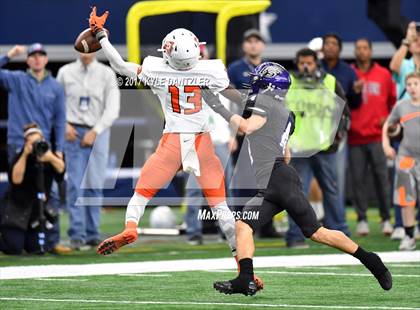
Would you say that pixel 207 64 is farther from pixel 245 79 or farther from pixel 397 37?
pixel 397 37

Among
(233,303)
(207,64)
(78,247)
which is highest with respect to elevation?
(207,64)

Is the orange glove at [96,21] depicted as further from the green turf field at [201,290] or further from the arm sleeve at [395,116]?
the arm sleeve at [395,116]

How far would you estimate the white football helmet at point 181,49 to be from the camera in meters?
9.34

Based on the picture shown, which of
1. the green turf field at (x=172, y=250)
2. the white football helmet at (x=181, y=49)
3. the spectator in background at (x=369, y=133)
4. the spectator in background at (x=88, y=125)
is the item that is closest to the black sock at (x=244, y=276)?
the white football helmet at (x=181, y=49)

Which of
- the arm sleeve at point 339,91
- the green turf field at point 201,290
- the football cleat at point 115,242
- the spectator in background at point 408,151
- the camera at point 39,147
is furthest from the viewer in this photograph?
the arm sleeve at point 339,91

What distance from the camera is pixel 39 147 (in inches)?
471

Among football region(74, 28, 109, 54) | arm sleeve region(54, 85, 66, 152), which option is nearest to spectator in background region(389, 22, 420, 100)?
arm sleeve region(54, 85, 66, 152)

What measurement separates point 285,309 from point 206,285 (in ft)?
4.81

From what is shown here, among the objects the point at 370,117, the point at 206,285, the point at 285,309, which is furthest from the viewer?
the point at 370,117

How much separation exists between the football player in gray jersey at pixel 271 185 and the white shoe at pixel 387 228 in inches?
192

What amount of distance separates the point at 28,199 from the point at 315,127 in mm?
2824

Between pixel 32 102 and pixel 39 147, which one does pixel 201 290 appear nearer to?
Result: pixel 39 147

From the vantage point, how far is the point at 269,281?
9.66 metres

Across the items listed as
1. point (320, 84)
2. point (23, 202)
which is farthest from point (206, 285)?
point (320, 84)
